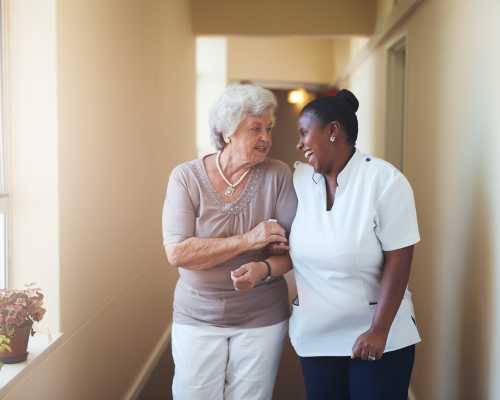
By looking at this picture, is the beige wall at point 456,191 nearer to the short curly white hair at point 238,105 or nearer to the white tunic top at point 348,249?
the white tunic top at point 348,249

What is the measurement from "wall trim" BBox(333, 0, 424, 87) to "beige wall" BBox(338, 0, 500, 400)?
0.34 ft

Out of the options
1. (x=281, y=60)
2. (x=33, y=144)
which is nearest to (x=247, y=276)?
(x=33, y=144)

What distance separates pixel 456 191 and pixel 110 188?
1481 mm

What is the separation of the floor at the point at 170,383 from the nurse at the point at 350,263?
5.66 ft

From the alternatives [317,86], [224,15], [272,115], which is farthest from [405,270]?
[317,86]

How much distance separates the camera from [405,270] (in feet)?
5.68

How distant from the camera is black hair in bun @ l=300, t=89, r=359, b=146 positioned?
178 cm

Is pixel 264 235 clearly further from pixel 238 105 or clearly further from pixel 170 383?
pixel 170 383

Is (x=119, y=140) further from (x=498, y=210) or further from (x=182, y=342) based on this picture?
(x=498, y=210)

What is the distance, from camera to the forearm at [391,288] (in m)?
1.71

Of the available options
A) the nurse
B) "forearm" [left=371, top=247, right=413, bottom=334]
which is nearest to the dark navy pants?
the nurse

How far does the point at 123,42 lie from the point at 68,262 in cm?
124

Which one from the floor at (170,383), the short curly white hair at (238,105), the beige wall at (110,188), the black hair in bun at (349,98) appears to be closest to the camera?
the black hair in bun at (349,98)

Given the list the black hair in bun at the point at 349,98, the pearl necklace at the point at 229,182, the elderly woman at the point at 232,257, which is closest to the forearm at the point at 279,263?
the elderly woman at the point at 232,257
